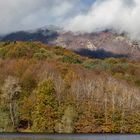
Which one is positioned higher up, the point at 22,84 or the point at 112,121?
the point at 22,84

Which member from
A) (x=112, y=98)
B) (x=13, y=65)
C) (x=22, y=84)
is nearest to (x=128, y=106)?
(x=112, y=98)

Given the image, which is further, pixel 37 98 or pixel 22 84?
pixel 22 84

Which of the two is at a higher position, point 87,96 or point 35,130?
point 87,96

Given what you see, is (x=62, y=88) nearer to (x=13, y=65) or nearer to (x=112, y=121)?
(x=112, y=121)

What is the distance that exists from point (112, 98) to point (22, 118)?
29.9 m

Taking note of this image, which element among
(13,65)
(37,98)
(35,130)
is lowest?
(35,130)

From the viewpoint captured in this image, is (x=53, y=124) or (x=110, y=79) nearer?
(x=53, y=124)

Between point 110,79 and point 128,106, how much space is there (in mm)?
33625

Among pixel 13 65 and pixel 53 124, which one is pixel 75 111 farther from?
pixel 13 65

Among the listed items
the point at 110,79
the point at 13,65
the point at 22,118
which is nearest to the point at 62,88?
the point at 22,118

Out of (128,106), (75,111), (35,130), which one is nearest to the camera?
(35,130)

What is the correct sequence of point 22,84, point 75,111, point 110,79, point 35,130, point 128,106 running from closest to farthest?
point 35,130, point 75,111, point 128,106, point 22,84, point 110,79

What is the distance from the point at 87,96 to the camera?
499 ft

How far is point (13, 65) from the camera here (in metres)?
198
